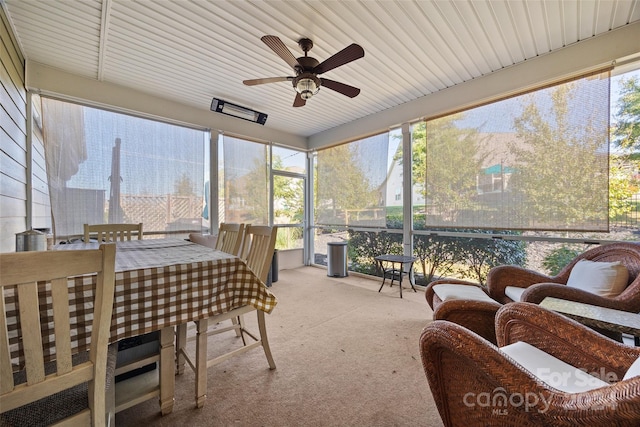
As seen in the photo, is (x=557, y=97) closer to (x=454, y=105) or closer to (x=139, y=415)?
(x=454, y=105)

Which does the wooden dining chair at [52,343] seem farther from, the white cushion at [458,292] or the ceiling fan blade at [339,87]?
the ceiling fan blade at [339,87]

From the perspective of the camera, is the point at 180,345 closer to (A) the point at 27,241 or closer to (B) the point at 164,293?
(B) the point at 164,293

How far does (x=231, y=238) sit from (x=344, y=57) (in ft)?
6.19

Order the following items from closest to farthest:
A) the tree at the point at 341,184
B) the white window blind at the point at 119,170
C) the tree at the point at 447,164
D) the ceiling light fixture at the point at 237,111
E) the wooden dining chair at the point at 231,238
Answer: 1. the wooden dining chair at the point at 231,238
2. the white window blind at the point at 119,170
3. the tree at the point at 447,164
4. the ceiling light fixture at the point at 237,111
5. the tree at the point at 341,184

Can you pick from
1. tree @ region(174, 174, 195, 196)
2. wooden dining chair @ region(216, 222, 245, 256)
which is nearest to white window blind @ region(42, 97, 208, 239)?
tree @ region(174, 174, 195, 196)

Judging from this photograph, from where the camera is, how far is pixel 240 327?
2.14 m

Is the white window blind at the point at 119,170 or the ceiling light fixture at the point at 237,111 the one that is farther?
the ceiling light fixture at the point at 237,111

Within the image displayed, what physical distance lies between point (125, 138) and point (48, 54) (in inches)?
40.1

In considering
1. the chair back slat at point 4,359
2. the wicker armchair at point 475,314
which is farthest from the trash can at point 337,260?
the chair back slat at point 4,359

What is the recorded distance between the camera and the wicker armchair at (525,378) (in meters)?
0.65

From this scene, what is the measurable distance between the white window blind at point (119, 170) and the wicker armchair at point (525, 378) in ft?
12.6

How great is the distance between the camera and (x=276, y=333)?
246 centimetres

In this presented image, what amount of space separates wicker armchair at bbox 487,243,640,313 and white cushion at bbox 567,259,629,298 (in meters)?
0.06

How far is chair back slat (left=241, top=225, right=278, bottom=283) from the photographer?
196cm
